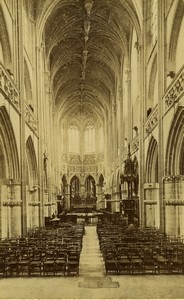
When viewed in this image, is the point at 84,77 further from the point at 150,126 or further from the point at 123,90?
the point at 150,126

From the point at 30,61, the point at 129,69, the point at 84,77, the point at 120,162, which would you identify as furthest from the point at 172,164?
the point at 84,77

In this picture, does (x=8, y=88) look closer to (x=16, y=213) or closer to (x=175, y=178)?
(x=16, y=213)

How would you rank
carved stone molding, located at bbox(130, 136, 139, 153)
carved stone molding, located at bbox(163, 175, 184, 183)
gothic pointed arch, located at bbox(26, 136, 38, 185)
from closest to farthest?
1. carved stone molding, located at bbox(163, 175, 184, 183)
2. gothic pointed arch, located at bbox(26, 136, 38, 185)
3. carved stone molding, located at bbox(130, 136, 139, 153)

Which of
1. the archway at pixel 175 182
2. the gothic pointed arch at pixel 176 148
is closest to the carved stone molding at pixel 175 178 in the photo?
the archway at pixel 175 182

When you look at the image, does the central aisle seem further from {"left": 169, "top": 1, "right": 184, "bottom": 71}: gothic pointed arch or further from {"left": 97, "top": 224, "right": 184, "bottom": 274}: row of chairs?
{"left": 169, "top": 1, "right": 184, "bottom": 71}: gothic pointed arch

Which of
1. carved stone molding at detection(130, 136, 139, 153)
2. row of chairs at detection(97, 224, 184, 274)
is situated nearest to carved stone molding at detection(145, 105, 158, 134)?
carved stone molding at detection(130, 136, 139, 153)

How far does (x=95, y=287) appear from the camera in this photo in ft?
36.1

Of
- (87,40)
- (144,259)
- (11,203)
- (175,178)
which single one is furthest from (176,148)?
(87,40)

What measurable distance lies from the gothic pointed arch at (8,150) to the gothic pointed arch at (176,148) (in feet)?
24.7

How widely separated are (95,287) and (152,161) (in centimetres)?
1431

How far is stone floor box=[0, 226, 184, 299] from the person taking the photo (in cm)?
992

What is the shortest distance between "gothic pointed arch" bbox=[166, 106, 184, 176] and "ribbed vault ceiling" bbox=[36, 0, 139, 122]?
12.2 meters

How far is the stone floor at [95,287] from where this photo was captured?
9922 mm

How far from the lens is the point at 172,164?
18.8 m
